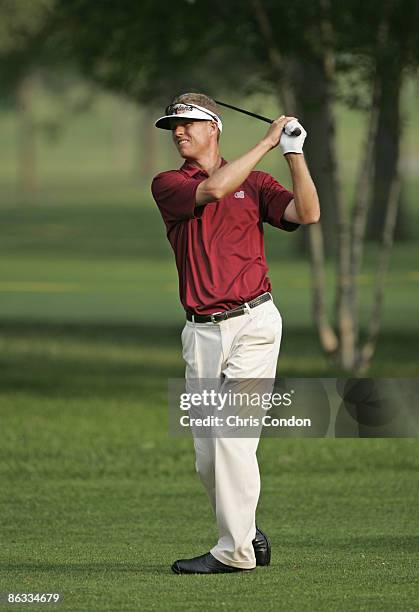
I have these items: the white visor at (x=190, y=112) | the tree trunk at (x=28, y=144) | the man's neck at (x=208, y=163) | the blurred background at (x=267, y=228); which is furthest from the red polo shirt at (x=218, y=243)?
the tree trunk at (x=28, y=144)

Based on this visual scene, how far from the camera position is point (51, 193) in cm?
8200

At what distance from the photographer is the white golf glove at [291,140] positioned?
7.12 metres

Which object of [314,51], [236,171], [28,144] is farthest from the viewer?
[28,144]

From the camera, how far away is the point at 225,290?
24.2 ft

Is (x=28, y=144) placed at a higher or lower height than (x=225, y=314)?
lower

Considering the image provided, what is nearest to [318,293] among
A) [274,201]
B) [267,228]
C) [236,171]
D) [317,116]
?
[317,116]

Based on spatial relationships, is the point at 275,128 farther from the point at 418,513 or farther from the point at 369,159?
the point at 369,159

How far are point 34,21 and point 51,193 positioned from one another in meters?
37.5

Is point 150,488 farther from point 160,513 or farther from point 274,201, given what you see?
point 274,201

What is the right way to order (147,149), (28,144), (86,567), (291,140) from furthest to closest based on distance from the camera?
(147,149)
(28,144)
(86,567)
(291,140)

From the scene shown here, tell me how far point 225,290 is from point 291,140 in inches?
28.4

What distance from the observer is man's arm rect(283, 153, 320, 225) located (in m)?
7.18

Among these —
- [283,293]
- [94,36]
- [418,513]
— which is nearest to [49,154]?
[283,293]

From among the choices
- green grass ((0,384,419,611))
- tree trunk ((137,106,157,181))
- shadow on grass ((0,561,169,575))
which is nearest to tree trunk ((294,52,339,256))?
green grass ((0,384,419,611))
